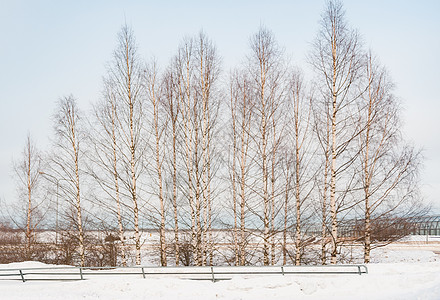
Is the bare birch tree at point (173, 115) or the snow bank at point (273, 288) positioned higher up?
the bare birch tree at point (173, 115)

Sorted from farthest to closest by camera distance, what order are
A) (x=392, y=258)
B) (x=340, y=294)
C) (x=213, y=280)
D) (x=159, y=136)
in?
1. (x=392, y=258)
2. (x=159, y=136)
3. (x=213, y=280)
4. (x=340, y=294)

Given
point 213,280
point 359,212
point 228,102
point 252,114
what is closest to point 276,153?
point 252,114

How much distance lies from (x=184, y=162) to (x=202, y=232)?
143 inches

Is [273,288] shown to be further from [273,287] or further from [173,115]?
[173,115]

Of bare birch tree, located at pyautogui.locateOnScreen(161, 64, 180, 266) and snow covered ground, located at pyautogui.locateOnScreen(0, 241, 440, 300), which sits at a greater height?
bare birch tree, located at pyautogui.locateOnScreen(161, 64, 180, 266)

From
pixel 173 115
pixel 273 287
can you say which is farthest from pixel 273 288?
pixel 173 115

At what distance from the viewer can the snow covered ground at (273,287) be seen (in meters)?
11.0

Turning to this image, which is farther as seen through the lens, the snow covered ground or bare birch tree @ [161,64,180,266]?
bare birch tree @ [161,64,180,266]

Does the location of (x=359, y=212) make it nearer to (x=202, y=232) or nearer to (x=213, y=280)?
(x=202, y=232)

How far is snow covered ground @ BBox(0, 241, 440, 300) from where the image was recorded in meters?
11.0

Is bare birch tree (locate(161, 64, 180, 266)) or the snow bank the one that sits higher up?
bare birch tree (locate(161, 64, 180, 266))

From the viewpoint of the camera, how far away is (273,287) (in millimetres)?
12125

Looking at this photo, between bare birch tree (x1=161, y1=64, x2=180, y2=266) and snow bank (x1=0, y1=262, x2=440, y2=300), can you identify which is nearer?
snow bank (x1=0, y1=262, x2=440, y2=300)

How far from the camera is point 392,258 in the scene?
25.8 m
